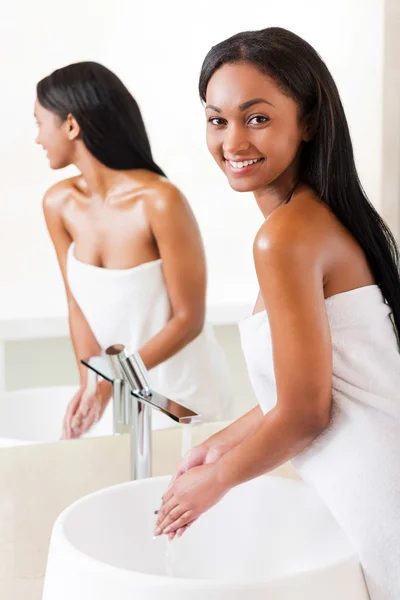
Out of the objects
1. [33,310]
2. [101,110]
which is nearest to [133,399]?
[33,310]

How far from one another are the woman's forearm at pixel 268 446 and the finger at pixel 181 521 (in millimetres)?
52

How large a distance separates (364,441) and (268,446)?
0.31 feet

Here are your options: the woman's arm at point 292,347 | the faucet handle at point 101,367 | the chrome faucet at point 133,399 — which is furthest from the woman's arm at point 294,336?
the faucet handle at point 101,367

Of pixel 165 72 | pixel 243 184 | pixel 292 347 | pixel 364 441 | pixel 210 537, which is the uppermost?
pixel 165 72

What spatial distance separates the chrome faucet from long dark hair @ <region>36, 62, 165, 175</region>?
27cm

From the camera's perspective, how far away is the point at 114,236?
1.20 meters

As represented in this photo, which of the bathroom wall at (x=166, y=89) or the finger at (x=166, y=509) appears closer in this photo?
the finger at (x=166, y=509)

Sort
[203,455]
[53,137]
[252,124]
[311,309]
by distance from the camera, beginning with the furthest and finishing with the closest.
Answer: [53,137] → [203,455] → [252,124] → [311,309]

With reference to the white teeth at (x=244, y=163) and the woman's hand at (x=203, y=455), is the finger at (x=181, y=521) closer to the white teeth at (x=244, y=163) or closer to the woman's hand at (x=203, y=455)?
the woman's hand at (x=203, y=455)

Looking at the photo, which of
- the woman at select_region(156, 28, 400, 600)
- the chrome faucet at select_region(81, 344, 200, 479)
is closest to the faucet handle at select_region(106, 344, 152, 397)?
the chrome faucet at select_region(81, 344, 200, 479)

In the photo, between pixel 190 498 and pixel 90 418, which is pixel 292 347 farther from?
A: pixel 90 418

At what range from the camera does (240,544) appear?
1089 mm

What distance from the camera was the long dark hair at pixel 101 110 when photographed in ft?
3.80

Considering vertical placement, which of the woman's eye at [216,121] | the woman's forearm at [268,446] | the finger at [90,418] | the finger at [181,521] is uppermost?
the woman's eye at [216,121]
